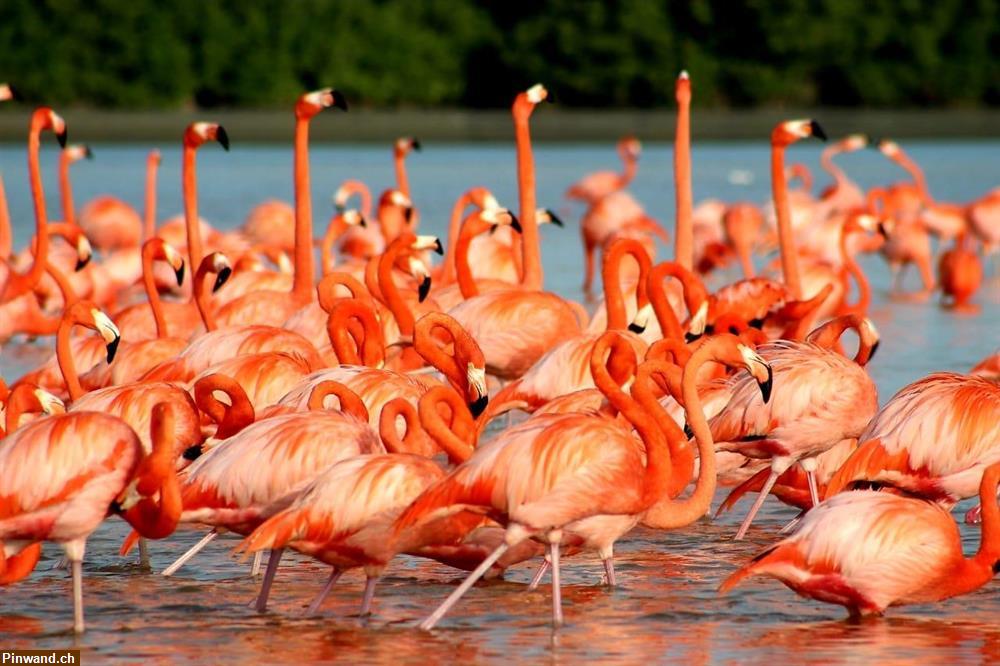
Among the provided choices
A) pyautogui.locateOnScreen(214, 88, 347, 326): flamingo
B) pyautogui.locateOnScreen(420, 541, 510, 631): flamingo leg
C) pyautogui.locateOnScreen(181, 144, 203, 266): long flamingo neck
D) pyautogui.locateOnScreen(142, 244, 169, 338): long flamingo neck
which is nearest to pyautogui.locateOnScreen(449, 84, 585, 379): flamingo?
pyautogui.locateOnScreen(214, 88, 347, 326): flamingo

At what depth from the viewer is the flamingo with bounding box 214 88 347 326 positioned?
31.7 feet

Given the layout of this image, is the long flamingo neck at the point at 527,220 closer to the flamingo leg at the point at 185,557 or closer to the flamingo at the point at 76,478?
the flamingo leg at the point at 185,557

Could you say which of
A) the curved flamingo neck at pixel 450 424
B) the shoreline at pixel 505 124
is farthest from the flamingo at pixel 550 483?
the shoreline at pixel 505 124

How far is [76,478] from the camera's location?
18.5 feet

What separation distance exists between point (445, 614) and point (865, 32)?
2039 inches

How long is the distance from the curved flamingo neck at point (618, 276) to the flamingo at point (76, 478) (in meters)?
2.98

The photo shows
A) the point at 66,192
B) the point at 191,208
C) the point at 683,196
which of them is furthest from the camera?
the point at 66,192

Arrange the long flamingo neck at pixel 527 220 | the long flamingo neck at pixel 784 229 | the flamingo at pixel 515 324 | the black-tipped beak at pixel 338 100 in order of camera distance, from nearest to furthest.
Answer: the flamingo at pixel 515 324
the black-tipped beak at pixel 338 100
the long flamingo neck at pixel 527 220
the long flamingo neck at pixel 784 229

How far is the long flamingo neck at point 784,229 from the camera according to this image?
1039 centimetres

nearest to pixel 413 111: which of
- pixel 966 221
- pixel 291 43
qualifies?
pixel 291 43

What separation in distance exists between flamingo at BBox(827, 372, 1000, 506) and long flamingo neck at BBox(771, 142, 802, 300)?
3696 mm

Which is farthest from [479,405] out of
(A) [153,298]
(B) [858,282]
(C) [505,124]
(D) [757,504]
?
(C) [505,124]

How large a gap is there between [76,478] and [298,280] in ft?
14.8

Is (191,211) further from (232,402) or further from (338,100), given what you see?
(232,402)
